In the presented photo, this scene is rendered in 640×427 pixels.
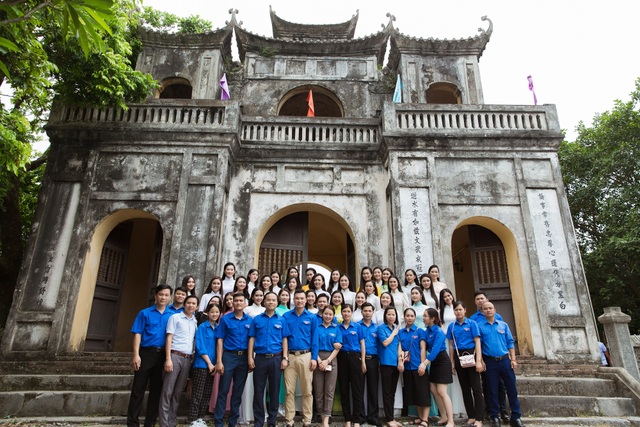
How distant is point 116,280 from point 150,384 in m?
5.72

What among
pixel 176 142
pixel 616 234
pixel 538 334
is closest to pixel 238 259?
pixel 176 142

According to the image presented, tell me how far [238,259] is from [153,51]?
7.34m

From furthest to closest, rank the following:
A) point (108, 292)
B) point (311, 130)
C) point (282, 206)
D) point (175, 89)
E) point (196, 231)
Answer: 1. point (175, 89)
2. point (311, 130)
3. point (108, 292)
4. point (282, 206)
5. point (196, 231)

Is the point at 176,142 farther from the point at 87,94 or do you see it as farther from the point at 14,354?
the point at 14,354

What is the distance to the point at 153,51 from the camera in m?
12.8

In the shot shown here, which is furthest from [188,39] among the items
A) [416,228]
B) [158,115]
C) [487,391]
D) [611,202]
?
[611,202]

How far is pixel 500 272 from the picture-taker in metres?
9.84

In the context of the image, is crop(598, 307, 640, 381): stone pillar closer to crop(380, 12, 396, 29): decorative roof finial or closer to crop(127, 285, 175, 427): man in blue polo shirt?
crop(127, 285, 175, 427): man in blue polo shirt

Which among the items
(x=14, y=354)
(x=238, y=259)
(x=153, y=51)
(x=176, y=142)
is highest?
(x=153, y=51)

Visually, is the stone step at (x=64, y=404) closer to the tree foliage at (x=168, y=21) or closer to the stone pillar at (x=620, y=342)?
the stone pillar at (x=620, y=342)

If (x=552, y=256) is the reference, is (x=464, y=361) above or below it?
below

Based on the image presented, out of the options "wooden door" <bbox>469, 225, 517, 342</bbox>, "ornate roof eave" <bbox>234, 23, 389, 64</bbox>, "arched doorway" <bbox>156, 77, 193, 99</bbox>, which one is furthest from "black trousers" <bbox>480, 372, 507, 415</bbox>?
"arched doorway" <bbox>156, 77, 193, 99</bbox>

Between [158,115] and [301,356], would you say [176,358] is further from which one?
[158,115]

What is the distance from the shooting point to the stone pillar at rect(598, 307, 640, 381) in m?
7.22
